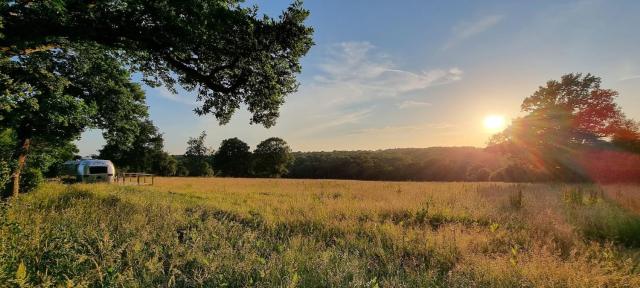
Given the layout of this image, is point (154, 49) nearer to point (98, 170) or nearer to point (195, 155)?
point (98, 170)

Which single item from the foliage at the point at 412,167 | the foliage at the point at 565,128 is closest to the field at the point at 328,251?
the foliage at the point at 565,128

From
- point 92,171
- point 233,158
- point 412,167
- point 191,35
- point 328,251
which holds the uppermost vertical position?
point 191,35

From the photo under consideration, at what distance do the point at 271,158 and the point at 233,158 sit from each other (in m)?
8.90

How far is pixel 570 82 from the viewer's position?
93.2 ft

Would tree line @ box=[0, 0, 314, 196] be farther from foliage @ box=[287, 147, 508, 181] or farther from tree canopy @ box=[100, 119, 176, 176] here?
tree canopy @ box=[100, 119, 176, 176]

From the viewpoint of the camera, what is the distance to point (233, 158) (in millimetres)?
76688

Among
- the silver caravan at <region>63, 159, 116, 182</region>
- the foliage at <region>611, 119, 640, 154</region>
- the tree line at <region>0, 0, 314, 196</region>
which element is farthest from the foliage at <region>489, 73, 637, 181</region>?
the silver caravan at <region>63, 159, 116, 182</region>

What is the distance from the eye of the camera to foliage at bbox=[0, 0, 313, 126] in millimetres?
7695

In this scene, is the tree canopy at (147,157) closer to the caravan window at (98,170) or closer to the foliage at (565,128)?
the caravan window at (98,170)

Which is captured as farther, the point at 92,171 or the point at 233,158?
the point at 233,158

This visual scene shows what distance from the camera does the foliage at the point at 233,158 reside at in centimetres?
7617

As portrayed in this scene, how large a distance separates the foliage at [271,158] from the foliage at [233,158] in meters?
1.98

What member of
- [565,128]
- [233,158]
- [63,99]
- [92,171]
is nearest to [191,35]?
[63,99]

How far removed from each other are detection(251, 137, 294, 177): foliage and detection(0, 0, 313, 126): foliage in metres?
65.2
